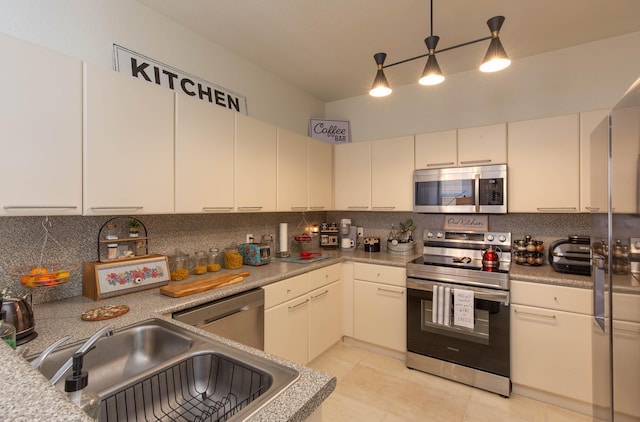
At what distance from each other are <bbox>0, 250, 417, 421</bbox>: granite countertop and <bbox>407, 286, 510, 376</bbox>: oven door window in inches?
36.4

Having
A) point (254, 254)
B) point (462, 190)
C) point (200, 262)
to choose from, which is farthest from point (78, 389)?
point (462, 190)

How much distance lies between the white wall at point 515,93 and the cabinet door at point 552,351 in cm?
166

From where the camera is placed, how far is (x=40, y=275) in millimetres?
1403

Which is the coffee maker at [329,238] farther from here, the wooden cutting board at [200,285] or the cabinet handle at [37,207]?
the cabinet handle at [37,207]

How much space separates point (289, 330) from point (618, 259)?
1921 mm

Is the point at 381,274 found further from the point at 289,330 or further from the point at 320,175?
the point at 320,175

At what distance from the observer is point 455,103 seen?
299 cm

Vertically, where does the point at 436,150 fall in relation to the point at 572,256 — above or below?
above

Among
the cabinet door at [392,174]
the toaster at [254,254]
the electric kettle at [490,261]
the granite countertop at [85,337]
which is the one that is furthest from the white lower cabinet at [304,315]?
the electric kettle at [490,261]

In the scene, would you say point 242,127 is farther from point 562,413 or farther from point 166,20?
point 562,413

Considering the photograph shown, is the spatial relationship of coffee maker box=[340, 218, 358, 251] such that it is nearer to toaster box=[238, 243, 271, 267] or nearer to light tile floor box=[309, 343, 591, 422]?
toaster box=[238, 243, 271, 267]

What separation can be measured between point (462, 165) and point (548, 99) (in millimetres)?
894

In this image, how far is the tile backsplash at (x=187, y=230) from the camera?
1.52 meters

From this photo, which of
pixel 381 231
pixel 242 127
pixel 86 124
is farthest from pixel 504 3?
pixel 86 124
